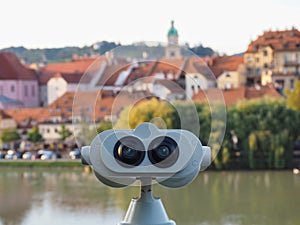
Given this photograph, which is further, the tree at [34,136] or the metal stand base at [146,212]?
the tree at [34,136]

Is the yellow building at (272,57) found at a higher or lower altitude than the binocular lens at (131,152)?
higher

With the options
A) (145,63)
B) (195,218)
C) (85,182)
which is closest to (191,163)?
(145,63)

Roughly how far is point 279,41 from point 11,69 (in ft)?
29.7

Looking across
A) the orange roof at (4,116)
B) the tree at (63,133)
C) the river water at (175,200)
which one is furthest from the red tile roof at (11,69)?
the river water at (175,200)

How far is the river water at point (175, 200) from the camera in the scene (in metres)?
6.68

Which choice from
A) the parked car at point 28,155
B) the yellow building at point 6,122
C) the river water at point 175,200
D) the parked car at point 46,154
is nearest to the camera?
the river water at point 175,200

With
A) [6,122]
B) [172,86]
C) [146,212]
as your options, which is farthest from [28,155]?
[146,212]

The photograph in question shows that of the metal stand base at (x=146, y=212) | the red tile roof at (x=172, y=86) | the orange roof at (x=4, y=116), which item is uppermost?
the orange roof at (x=4, y=116)

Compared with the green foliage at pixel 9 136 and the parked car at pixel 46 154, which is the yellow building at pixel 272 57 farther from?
the parked car at pixel 46 154

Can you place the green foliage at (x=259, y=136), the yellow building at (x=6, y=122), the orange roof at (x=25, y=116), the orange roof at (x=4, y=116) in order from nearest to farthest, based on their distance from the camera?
the green foliage at (x=259, y=136)
the yellow building at (x=6, y=122)
the orange roof at (x=25, y=116)
the orange roof at (x=4, y=116)

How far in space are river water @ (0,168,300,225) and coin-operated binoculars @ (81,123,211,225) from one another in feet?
17.3

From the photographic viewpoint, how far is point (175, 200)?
8.00 m

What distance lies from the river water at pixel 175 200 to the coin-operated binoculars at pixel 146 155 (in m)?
5.26

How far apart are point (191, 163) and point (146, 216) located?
0.10 m
